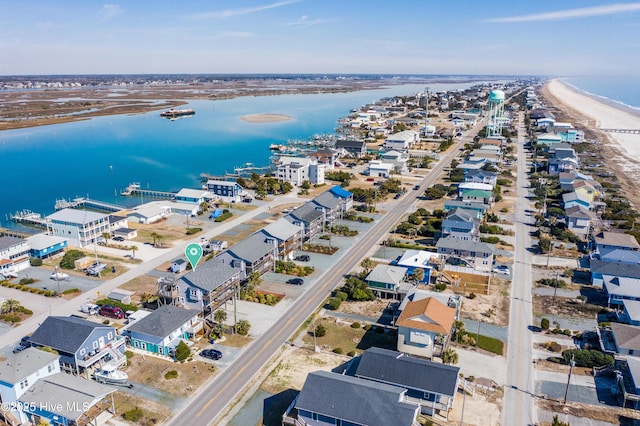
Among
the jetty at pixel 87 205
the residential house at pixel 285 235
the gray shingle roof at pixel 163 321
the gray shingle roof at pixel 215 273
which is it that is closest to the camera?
the gray shingle roof at pixel 163 321

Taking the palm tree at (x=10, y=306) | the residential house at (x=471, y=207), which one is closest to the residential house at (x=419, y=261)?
the residential house at (x=471, y=207)

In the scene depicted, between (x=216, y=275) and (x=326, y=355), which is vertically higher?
(x=216, y=275)

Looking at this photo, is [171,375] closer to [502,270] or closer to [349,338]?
[349,338]

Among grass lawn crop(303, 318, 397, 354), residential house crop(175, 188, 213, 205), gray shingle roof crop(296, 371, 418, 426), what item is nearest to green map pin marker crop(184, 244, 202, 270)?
grass lawn crop(303, 318, 397, 354)

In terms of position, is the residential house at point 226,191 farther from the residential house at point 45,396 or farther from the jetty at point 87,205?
the residential house at point 45,396

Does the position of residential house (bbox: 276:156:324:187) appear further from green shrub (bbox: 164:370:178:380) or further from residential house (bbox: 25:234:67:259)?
green shrub (bbox: 164:370:178:380)

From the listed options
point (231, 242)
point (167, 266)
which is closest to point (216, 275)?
point (167, 266)

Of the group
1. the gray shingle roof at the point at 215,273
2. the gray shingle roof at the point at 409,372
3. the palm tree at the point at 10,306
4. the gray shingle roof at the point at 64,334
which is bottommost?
the palm tree at the point at 10,306

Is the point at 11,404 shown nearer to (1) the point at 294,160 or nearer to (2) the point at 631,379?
(2) the point at 631,379
